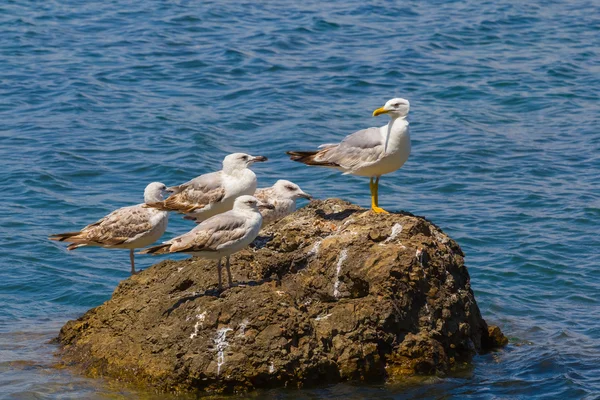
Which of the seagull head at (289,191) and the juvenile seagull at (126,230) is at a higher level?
the seagull head at (289,191)

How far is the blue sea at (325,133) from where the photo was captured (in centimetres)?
1101

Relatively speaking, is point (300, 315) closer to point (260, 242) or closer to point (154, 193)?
point (260, 242)

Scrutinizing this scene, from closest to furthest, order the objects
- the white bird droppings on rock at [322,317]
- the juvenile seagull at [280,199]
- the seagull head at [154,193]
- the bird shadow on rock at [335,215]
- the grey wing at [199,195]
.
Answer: the white bird droppings on rock at [322,317]
the bird shadow on rock at [335,215]
the grey wing at [199,195]
the juvenile seagull at [280,199]
the seagull head at [154,193]

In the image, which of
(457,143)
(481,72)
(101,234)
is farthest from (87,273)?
(481,72)

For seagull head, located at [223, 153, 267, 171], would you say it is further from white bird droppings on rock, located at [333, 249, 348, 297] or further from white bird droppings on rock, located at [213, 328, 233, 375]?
white bird droppings on rock, located at [213, 328, 233, 375]

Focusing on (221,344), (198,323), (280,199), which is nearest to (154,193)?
(280,199)

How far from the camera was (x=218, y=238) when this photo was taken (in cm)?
870

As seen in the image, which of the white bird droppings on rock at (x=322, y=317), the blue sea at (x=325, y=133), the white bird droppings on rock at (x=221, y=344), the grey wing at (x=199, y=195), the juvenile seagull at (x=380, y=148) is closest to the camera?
the white bird droppings on rock at (x=221, y=344)

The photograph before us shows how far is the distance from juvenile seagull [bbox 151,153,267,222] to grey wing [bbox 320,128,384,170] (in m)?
0.84

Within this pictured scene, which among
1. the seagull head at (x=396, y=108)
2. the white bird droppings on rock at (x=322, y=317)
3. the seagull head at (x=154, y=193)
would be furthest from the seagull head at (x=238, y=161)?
the white bird droppings on rock at (x=322, y=317)

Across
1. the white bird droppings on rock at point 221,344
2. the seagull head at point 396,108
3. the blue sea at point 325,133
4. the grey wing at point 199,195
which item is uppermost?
the seagull head at point 396,108

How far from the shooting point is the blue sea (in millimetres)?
A: 11008

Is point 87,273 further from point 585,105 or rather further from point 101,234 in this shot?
point 585,105

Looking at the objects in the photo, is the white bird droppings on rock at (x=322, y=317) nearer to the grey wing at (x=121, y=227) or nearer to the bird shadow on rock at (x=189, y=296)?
the bird shadow on rock at (x=189, y=296)
